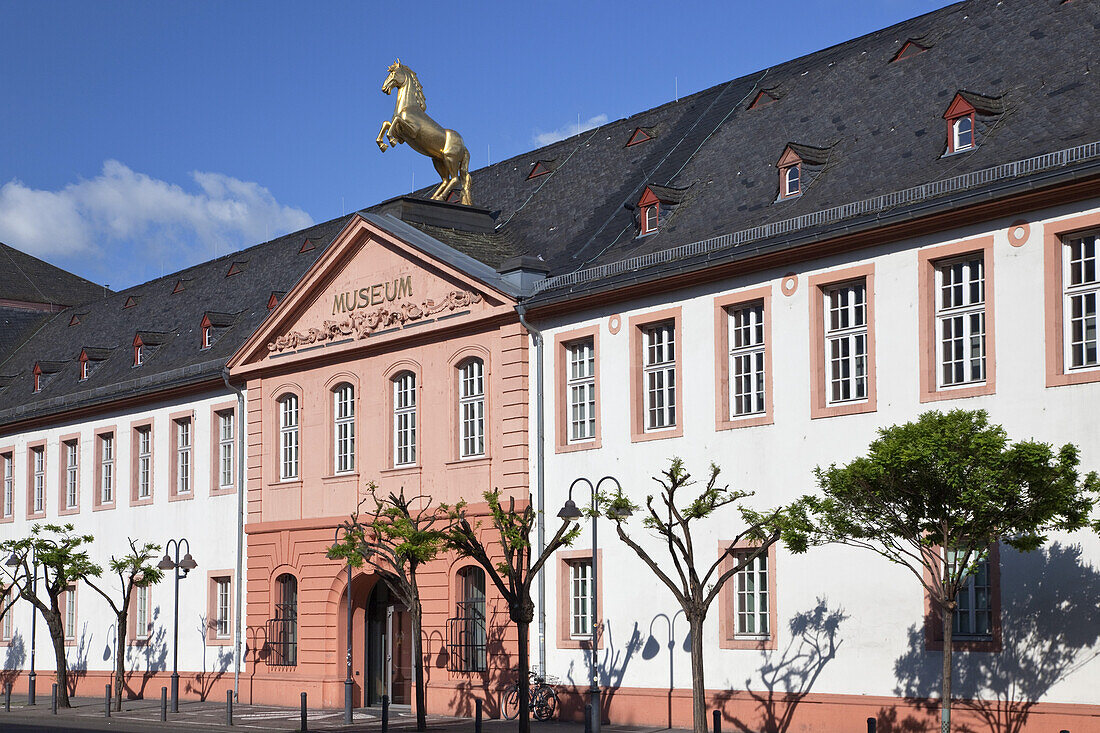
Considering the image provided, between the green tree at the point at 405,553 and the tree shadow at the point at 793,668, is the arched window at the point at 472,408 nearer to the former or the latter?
the green tree at the point at 405,553

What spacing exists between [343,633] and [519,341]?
29.4 feet

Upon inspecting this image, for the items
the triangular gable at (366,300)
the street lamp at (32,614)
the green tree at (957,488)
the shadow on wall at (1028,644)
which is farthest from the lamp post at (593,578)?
the street lamp at (32,614)

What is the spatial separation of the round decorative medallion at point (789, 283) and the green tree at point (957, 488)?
6666 millimetres

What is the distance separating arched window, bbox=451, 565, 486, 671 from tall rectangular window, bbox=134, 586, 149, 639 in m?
14.0

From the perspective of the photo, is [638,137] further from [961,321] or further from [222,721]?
[222,721]

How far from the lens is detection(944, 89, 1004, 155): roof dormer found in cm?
2564

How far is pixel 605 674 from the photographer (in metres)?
29.7

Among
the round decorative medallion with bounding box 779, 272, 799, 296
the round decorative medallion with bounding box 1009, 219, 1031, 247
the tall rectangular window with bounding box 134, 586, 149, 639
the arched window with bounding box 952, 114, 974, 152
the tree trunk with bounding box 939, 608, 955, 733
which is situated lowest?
the tall rectangular window with bounding box 134, 586, 149, 639

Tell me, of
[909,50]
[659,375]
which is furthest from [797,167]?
[659,375]

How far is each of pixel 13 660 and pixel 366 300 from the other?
20144 millimetres

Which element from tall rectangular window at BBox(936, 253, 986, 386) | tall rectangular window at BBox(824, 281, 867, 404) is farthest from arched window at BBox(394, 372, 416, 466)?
tall rectangular window at BBox(936, 253, 986, 386)

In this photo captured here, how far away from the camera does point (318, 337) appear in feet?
124

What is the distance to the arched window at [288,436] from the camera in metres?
38.8

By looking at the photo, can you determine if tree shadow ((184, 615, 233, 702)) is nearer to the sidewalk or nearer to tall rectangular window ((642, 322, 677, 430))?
the sidewalk
